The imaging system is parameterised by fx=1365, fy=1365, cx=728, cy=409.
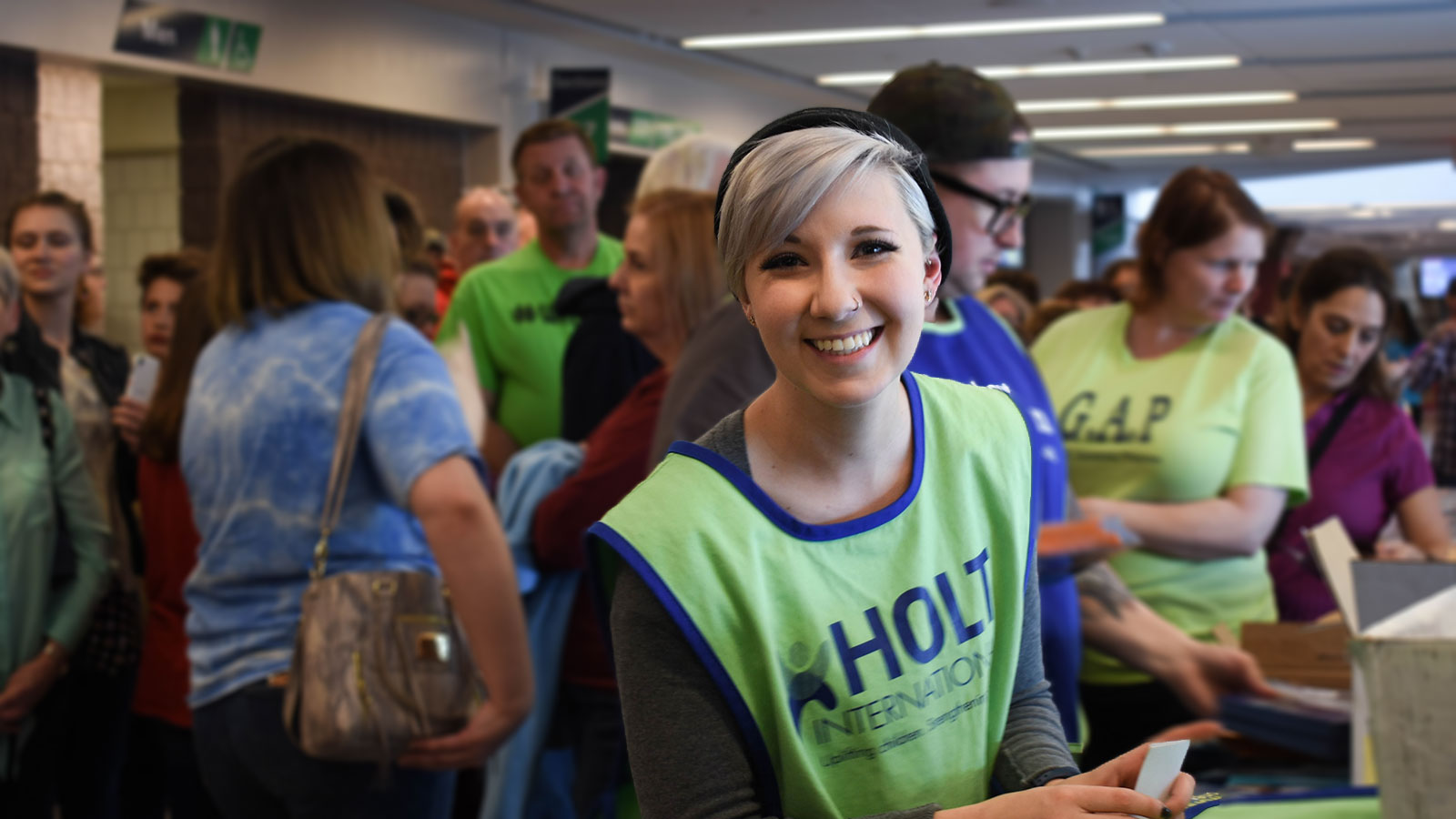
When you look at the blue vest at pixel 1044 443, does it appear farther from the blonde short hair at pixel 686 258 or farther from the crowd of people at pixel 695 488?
the blonde short hair at pixel 686 258

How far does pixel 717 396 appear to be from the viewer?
153 cm

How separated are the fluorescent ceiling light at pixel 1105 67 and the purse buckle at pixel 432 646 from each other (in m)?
10.1

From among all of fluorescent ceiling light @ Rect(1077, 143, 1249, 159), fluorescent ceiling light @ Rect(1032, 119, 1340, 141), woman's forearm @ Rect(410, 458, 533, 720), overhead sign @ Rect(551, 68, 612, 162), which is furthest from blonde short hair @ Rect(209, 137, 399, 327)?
fluorescent ceiling light @ Rect(1077, 143, 1249, 159)

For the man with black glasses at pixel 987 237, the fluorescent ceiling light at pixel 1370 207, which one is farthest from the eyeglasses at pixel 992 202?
the fluorescent ceiling light at pixel 1370 207

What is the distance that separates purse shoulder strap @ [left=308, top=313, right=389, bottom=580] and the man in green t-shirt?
A: 1540 millimetres

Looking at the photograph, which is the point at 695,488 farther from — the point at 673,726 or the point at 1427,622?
the point at 1427,622

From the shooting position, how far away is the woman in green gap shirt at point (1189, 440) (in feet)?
8.38

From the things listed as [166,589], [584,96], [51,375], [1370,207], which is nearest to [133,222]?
[584,96]

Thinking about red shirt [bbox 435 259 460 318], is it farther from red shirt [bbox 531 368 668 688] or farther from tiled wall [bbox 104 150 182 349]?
tiled wall [bbox 104 150 182 349]

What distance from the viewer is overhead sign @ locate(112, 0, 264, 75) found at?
22.9 ft

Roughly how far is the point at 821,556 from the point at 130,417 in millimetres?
2537

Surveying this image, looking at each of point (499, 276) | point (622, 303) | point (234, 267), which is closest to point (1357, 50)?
point (499, 276)

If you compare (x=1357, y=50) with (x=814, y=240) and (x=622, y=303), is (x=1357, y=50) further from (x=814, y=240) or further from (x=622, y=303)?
(x=814, y=240)

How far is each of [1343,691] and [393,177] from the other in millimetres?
8343
